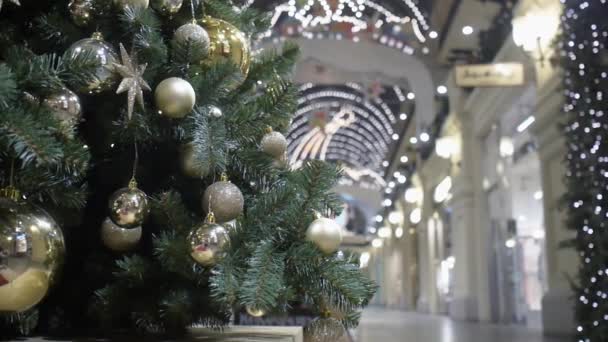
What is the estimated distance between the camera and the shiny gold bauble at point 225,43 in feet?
5.24

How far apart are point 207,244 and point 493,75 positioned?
27.9 feet

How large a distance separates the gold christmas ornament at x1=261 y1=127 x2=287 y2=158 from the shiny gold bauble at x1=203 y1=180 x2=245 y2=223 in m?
0.24

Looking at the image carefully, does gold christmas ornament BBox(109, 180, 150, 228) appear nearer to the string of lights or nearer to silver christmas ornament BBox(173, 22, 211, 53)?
silver christmas ornament BBox(173, 22, 211, 53)

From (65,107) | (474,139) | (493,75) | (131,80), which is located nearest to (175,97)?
(131,80)

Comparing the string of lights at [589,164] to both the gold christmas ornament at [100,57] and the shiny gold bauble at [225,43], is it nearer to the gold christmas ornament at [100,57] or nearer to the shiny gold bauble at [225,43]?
the shiny gold bauble at [225,43]

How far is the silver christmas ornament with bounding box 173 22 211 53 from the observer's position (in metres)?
1.42

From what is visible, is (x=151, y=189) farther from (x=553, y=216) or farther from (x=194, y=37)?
(x=553, y=216)

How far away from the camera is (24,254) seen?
109cm

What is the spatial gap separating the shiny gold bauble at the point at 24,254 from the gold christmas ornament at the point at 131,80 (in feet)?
1.01

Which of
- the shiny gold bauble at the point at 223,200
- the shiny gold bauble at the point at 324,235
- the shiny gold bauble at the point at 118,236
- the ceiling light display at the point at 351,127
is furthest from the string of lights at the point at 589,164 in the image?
the ceiling light display at the point at 351,127

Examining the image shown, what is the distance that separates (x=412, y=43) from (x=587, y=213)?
10.7m

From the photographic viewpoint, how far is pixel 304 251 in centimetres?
132

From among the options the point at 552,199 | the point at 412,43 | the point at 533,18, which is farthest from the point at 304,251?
the point at 412,43

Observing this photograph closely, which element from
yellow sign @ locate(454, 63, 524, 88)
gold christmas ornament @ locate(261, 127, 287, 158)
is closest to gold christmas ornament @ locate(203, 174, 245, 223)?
gold christmas ornament @ locate(261, 127, 287, 158)
